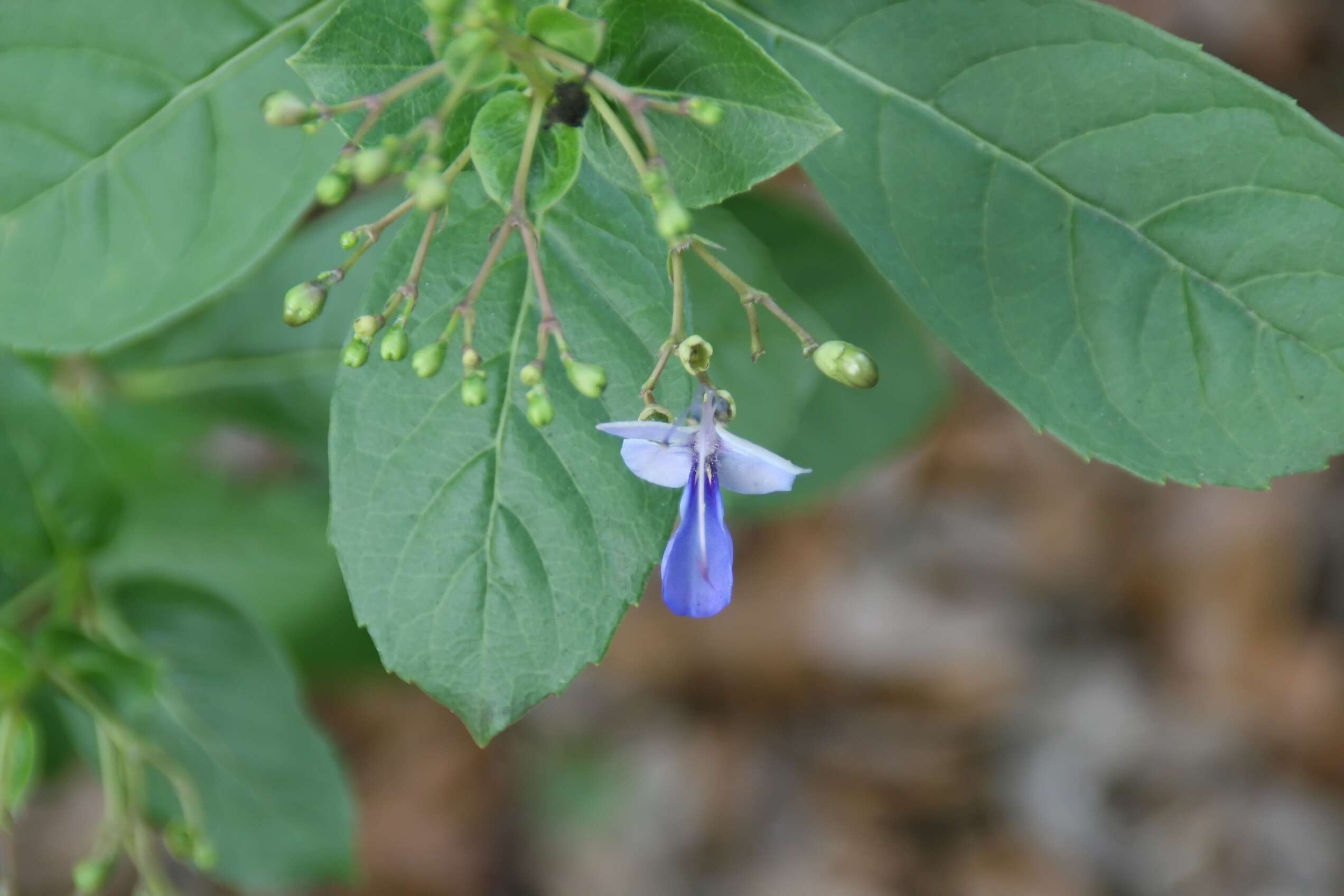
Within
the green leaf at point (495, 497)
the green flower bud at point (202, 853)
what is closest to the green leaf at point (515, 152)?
the green leaf at point (495, 497)

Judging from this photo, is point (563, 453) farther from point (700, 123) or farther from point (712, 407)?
point (700, 123)

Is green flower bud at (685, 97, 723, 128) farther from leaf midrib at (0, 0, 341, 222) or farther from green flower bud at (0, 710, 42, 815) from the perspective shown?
green flower bud at (0, 710, 42, 815)

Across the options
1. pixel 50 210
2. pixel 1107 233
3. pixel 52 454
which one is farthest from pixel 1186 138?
pixel 52 454

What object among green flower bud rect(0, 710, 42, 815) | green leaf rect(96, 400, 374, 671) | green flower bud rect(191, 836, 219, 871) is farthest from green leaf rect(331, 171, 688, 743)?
green leaf rect(96, 400, 374, 671)

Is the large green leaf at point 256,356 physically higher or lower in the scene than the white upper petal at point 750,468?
lower

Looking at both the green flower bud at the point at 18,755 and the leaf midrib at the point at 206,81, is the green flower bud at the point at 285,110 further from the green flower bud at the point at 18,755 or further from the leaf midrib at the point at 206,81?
the green flower bud at the point at 18,755

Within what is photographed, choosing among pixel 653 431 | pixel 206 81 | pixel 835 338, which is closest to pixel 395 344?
pixel 653 431

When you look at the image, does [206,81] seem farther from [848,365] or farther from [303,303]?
[848,365]
